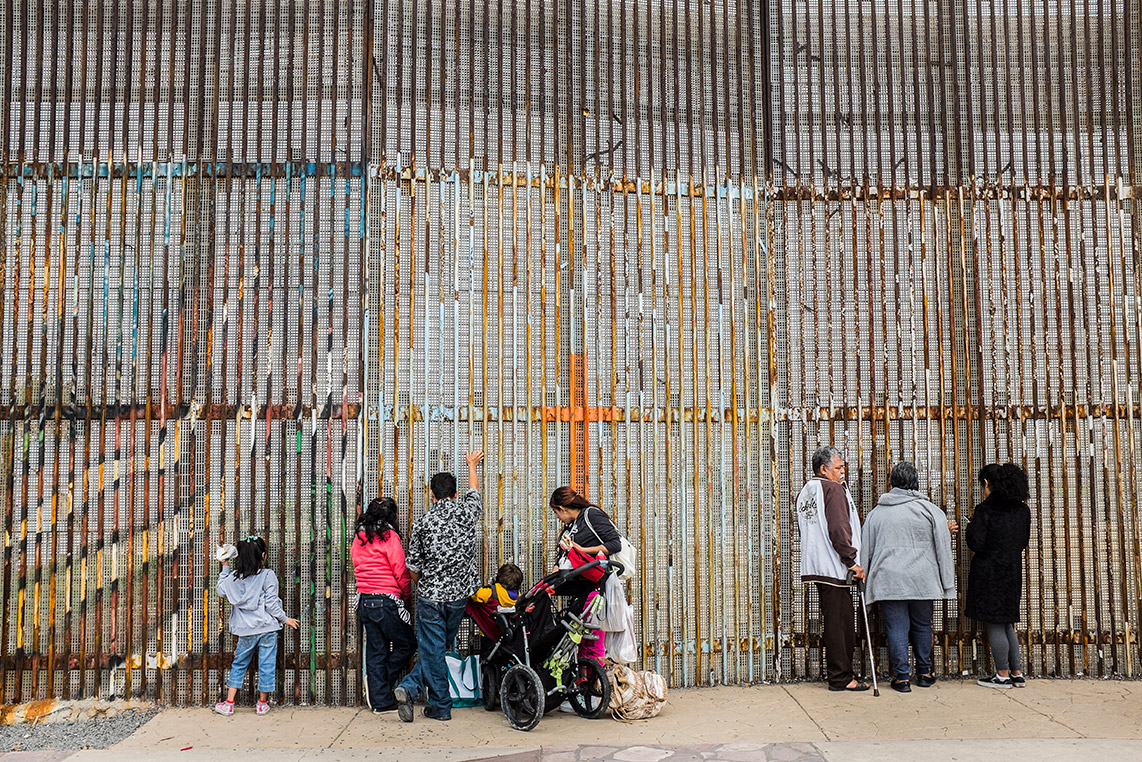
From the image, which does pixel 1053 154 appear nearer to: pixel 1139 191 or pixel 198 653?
pixel 1139 191

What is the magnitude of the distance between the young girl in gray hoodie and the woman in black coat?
4674mm

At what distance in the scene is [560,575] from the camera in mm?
5340

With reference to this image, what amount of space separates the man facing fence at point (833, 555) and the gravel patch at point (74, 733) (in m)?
4.47

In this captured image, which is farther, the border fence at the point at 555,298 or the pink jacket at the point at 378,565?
the border fence at the point at 555,298

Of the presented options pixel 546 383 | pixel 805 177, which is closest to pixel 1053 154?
pixel 805 177

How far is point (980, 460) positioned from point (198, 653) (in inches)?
223

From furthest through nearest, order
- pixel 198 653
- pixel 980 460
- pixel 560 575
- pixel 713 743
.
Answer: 1. pixel 980 460
2. pixel 198 653
3. pixel 560 575
4. pixel 713 743

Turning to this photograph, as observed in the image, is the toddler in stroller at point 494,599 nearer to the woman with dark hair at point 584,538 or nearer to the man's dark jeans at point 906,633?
the woman with dark hair at point 584,538

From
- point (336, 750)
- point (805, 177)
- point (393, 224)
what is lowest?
point (336, 750)

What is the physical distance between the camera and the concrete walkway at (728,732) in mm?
4801

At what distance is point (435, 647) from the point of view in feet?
18.2

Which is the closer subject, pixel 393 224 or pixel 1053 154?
pixel 393 224

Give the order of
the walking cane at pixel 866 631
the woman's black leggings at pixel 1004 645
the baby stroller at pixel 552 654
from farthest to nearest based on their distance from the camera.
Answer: the woman's black leggings at pixel 1004 645, the walking cane at pixel 866 631, the baby stroller at pixel 552 654

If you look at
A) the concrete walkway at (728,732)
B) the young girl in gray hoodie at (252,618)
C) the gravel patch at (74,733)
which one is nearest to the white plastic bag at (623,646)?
the concrete walkway at (728,732)
